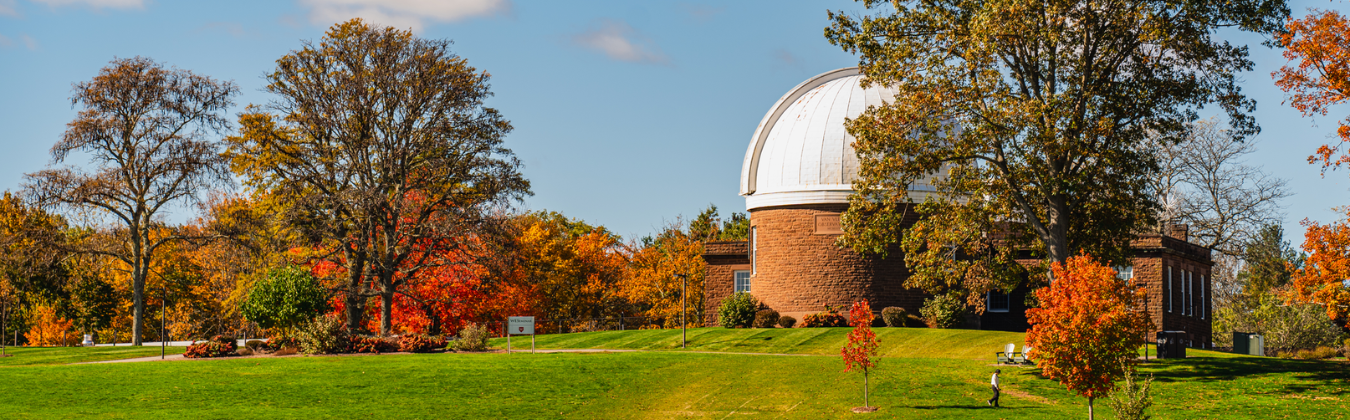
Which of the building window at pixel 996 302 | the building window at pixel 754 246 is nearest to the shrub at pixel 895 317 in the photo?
the building window at pixel 996 302

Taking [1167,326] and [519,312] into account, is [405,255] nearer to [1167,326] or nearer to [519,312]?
[519,312]

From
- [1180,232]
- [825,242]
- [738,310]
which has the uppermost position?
[1180,232]

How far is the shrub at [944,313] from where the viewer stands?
37.5m

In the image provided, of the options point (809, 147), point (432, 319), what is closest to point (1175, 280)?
point (809, 147)

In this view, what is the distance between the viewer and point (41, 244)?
1496 inches

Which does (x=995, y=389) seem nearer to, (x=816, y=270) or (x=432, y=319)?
(x=816, y=270)

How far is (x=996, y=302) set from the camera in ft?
134

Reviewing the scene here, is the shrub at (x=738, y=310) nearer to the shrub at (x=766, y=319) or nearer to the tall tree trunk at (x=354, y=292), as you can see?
the shrub at (x=766, y=319)

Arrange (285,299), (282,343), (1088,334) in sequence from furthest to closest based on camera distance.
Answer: (282,343), (285,299), (1088,334)

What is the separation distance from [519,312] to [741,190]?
13.0 m

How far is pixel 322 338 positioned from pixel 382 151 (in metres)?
8.75

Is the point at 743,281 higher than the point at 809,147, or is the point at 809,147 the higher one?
the point at 809,147

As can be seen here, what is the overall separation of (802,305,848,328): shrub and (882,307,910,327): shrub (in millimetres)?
1568

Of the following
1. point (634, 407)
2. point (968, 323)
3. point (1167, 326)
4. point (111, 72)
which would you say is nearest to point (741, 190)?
point (968, 323)
